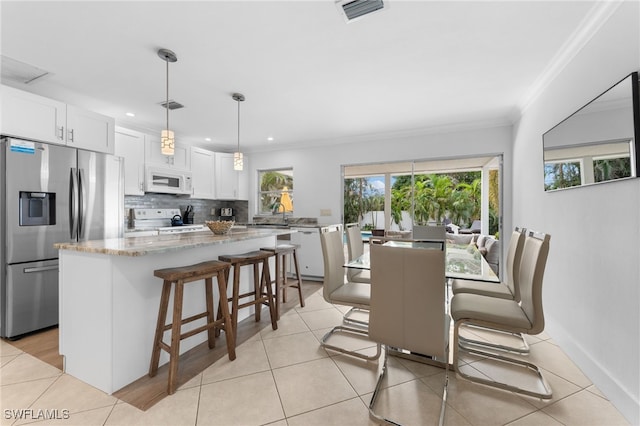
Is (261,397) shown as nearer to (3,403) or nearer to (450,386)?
(450,386)

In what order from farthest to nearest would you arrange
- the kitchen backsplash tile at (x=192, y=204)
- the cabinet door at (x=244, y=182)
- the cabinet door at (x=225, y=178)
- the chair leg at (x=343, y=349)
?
1. the cabinet door at (x=244, y=182)
2. the cabinet door at (x=225, y=178)
3. the kitchen backsplash tile at (x=192, y=204)
4. the chair leg at (x=343, y=349)

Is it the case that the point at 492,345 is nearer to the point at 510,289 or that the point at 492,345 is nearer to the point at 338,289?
the point at 510,289

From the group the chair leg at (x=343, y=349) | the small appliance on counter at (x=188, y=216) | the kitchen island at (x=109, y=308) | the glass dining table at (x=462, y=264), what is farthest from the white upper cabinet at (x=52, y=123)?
the chair leg at (x=343, y=349)

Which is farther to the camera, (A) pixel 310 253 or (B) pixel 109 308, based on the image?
(A) pixel 310 253

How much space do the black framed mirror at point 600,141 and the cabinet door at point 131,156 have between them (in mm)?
4833

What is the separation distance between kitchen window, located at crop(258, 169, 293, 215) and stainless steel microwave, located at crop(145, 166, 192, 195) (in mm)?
1446

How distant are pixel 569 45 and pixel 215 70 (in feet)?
9.44

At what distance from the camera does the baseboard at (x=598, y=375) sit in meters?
1.46

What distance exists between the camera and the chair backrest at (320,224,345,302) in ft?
7.52

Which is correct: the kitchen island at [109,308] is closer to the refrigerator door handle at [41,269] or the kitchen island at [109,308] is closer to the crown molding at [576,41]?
A: the refrigerator door handle at [41,269]

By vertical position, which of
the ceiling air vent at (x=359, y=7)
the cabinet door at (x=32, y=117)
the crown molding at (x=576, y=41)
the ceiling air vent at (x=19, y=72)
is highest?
the ceiling air vent at (x=19, y=72)

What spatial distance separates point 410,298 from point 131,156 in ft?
13.5

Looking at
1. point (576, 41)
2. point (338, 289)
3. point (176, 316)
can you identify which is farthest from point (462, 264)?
point (176, 316)

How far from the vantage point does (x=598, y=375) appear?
175 centimetres
